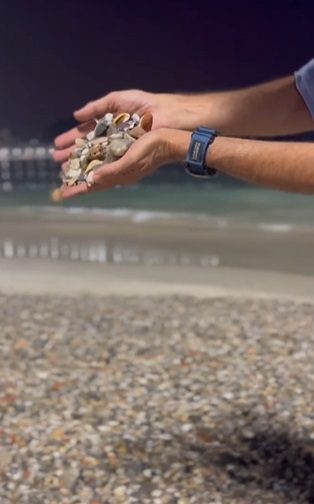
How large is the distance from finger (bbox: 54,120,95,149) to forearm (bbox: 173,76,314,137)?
0.63 ft

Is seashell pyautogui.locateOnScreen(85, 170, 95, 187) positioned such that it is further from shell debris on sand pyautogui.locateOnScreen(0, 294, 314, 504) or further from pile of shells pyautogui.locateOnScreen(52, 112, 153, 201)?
shell debris on sand pyautogui.locateOnScreen(0, 294, 314, 504)

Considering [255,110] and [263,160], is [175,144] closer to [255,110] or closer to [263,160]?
[263,160]

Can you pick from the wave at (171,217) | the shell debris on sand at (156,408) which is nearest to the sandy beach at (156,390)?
the shell debris on sand at (156,408)

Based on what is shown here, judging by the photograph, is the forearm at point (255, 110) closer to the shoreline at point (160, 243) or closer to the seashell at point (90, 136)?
the seashell at point (90, 136)

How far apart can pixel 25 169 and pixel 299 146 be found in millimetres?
10794

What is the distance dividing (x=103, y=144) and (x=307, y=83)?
40cm

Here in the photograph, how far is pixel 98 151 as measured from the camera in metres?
1.42

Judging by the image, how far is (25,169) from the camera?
38.7 feet

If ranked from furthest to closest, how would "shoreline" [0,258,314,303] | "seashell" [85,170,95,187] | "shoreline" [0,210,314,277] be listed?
"shoreline" [0,210,314,277]
"shoreline" [0,258,314,303]
"seashell" [85,170,95,187]

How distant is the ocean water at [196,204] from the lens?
22.5ft

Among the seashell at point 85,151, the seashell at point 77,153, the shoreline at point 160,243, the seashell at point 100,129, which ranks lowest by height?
the shoreline at point 160,243

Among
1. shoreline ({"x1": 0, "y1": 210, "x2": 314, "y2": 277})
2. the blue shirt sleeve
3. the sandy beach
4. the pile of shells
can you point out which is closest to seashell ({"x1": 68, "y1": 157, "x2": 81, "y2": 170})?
the pile of shells

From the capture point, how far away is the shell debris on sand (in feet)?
5.80

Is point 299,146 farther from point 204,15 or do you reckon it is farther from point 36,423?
point 204,15
